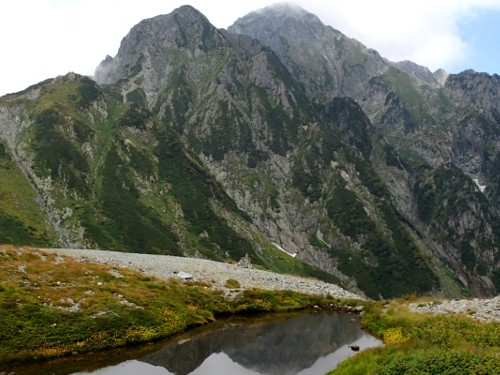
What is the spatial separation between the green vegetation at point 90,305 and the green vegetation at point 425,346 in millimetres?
10791

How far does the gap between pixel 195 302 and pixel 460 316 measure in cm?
2266

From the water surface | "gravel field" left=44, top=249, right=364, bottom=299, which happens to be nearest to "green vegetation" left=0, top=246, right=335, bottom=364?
the water surface

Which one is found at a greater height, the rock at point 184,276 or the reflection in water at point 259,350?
the rock at point 184,276

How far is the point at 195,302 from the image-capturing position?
42.9 m

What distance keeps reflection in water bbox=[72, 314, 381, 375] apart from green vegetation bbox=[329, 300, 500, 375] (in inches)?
95.4

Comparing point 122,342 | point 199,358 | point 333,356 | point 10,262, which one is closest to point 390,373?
point 333,356

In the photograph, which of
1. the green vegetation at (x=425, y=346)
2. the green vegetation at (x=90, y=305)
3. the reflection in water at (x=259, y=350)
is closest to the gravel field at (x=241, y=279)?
the green vegetation at (x=425, y=346)

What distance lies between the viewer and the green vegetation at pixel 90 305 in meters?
31.0

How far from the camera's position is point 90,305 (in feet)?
117

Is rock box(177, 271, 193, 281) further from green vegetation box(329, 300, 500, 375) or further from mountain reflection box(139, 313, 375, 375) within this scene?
green vegetation box(329, 300, 500, 375)

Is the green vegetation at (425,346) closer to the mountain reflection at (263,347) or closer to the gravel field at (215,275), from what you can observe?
the mountain reflection at (263,347)

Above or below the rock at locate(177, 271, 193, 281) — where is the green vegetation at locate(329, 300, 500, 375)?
below

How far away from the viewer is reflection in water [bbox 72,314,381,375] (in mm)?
28922

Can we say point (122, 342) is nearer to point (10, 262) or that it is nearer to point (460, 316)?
point (10, 262)
